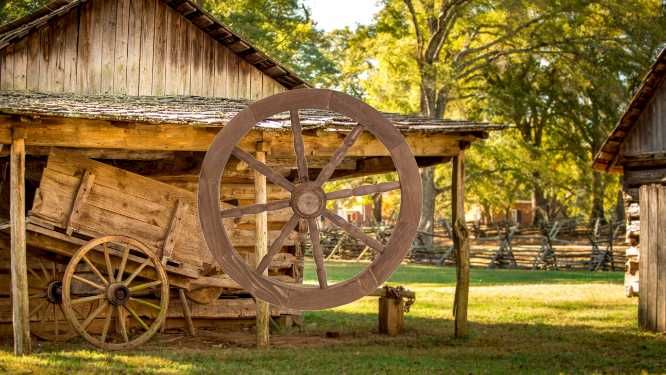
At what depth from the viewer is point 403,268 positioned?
35594 millimetres

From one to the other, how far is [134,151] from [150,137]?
1087 millimetres

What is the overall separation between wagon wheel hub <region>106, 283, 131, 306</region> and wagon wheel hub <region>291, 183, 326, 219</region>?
4904mm

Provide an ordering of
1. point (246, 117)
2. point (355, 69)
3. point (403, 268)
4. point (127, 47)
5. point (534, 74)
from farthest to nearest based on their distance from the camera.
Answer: point (534, 74) → point (355, 69) → point (403, 268) → point (127, 47) → point (246, 117)

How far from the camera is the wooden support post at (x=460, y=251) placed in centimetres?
1412

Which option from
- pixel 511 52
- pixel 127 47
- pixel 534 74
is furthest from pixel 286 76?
pixel 534 74

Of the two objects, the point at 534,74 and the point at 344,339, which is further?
the point at 534,74

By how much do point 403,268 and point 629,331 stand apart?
20.3m

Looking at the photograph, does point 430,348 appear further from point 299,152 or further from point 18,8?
point 18,8

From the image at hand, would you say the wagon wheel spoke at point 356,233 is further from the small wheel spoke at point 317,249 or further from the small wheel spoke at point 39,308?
the small wheel spoke at point 39,308

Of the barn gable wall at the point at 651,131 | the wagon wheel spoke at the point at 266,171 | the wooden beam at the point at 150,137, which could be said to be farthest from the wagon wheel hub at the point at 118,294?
the barn gable wall at the point at 651,131

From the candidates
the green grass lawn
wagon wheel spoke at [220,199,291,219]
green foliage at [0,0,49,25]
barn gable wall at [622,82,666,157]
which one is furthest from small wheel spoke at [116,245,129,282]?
green foliage at [0,0,49,25]

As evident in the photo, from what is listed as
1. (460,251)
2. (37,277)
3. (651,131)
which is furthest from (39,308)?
(651,131)

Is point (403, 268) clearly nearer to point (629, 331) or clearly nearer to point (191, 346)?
point (629, 331)

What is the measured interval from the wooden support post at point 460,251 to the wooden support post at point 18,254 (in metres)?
5.91
